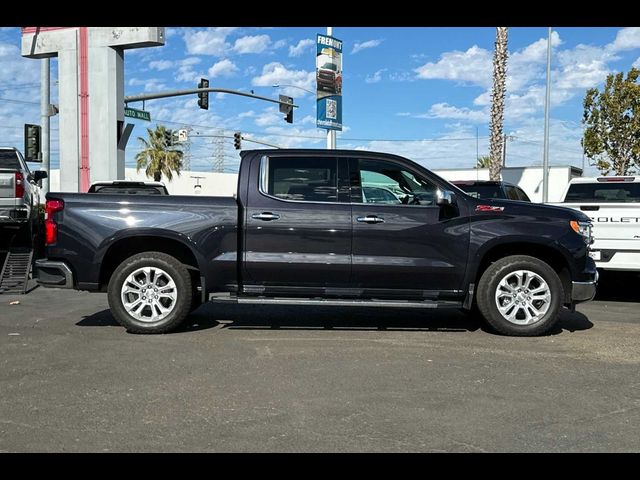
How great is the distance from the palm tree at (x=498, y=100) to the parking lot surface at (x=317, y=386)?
1562cm

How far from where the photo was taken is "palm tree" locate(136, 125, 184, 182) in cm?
5722

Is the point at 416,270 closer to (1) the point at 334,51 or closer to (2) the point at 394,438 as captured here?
(2) the point at 394,438

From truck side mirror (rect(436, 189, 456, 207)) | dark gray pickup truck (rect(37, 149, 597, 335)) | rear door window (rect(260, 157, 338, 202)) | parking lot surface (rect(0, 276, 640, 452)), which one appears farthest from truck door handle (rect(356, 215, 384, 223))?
parking lot surface (rect(0, 276, 640, 452))

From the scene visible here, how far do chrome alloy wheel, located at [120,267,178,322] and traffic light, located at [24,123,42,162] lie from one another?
13263mm

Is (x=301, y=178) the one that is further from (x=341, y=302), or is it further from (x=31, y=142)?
(x=31, y=142)

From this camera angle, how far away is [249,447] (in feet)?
12.4

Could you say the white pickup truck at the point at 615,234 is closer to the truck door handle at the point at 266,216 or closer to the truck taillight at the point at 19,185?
the truck door handle at the point at 266,216

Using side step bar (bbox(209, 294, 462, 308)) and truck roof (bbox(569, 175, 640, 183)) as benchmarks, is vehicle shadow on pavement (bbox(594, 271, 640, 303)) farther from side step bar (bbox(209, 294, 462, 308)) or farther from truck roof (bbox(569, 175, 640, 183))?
side step bar (bbox(209, 294, 462, 308))

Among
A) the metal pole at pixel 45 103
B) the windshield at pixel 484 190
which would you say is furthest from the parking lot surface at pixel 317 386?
the metal pole at pixel 45 103

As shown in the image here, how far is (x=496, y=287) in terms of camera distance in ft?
22.4

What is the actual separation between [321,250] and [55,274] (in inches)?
116

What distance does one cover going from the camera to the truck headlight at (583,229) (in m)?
6.86

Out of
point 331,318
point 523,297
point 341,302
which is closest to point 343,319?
point 331,318
